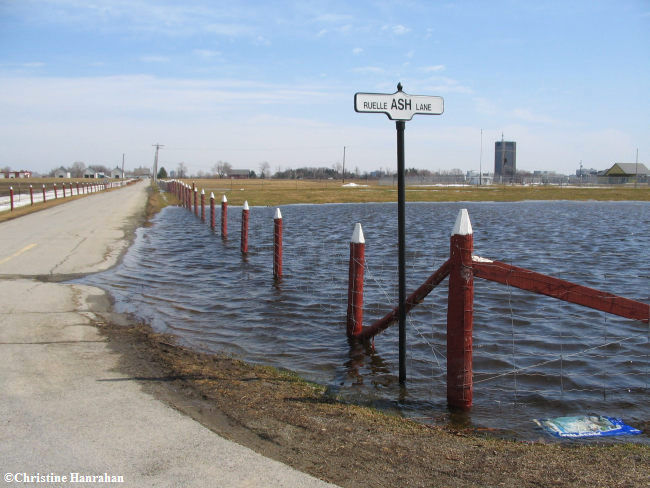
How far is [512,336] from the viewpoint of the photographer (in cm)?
890

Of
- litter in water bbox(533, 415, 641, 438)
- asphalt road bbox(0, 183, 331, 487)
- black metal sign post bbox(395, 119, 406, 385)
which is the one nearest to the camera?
asphalt road bbox(0, 183, 331, 487)

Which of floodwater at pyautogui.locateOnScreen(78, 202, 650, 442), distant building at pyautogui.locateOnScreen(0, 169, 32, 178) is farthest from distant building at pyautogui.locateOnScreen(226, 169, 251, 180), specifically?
floodwater at pyautogui.locateOnScreen(78, 202, 650, 442)

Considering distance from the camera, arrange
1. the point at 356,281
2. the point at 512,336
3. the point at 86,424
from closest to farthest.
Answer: the point at 86,424 < the point at 356,281 < the point at 512,336

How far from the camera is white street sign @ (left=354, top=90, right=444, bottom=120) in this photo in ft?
19.0

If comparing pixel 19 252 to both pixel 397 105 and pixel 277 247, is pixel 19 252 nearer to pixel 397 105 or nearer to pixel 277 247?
pixel 277 247

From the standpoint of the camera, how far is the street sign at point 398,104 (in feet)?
19.0

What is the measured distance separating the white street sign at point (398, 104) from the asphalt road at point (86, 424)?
3234 mm

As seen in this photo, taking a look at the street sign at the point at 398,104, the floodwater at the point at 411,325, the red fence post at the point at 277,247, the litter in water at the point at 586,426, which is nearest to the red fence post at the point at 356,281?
the floodwater at the point at 411,325

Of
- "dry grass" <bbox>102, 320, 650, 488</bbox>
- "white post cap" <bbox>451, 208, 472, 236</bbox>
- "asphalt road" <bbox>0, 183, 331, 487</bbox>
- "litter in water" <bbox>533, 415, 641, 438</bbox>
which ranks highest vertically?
"white post cap" <bbox>451, 208, 472, 236</bbox>

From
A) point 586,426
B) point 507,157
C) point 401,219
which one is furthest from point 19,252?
point 507,157

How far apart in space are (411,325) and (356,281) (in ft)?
5.74

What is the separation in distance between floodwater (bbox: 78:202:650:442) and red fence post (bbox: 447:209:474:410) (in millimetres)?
465

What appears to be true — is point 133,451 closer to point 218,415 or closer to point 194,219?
point 218,415

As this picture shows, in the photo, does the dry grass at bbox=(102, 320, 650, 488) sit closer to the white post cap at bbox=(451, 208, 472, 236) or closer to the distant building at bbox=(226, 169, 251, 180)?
the white post cap at bbox=(451, 208, 472, 236)
